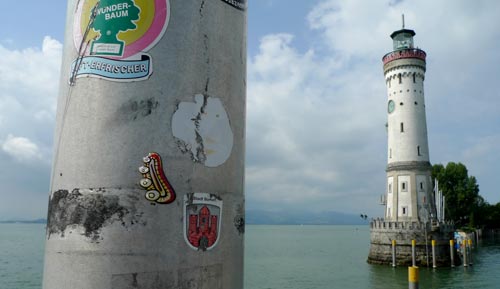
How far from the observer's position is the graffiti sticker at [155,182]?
228 inches

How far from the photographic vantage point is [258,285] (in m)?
34.7

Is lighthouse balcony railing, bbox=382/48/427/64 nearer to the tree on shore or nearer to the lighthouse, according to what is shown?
the lighthouse

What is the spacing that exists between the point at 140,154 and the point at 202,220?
130 centimetres

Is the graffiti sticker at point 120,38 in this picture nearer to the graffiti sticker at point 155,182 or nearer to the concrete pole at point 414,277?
the graffiti sticker at point 155,182

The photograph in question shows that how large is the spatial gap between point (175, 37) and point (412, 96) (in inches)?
1681

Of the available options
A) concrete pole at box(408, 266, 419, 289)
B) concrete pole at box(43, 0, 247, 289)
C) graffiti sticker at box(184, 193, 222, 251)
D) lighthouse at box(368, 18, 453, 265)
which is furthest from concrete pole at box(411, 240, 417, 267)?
graffiti sticker at box(184, 193, 222, 251)

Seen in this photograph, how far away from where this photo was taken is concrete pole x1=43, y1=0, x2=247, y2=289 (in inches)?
226

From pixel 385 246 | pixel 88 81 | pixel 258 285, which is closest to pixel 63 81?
pixel 88 81

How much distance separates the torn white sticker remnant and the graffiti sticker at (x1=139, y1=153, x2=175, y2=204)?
436 millimetres

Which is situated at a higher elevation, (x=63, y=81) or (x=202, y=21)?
(x=202, y=21)

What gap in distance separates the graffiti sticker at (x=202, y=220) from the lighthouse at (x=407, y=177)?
124ft

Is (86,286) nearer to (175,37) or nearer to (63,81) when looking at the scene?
(63,81)

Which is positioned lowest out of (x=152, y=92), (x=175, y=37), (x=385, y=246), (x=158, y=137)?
(x=385, y=246)

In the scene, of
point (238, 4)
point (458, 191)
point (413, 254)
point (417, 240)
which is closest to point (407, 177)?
point (417, 240)
